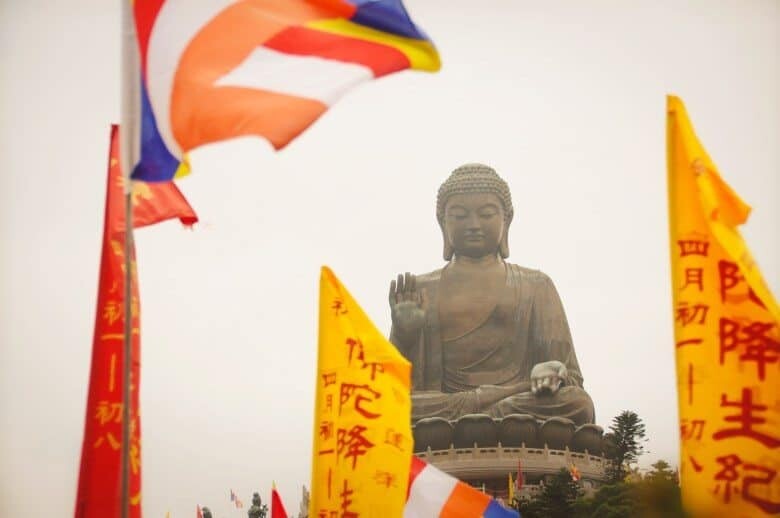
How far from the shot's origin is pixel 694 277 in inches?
329

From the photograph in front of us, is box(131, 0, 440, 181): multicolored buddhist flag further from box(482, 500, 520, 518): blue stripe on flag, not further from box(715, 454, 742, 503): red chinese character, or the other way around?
box(482, 500, 520, 518): blue stripe on flag

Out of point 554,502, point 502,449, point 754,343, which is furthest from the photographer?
point 502,449

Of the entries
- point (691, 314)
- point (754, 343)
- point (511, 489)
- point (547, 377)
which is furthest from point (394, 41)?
point (547, 377)

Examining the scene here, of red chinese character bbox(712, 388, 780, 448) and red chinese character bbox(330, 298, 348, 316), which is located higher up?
red chinese character bbox(330, 298, 348, 316)

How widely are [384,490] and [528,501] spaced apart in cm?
2472

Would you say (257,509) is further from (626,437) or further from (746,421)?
(746,421)

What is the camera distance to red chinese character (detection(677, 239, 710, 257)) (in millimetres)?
8406

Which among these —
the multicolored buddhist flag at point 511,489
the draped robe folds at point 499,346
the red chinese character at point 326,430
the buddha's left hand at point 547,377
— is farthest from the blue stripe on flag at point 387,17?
the draped robe folds at point 499,346

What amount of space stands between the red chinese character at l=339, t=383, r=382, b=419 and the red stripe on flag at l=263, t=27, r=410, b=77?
4.02 m

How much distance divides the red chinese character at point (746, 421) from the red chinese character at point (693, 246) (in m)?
0.95

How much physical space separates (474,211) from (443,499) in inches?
1128

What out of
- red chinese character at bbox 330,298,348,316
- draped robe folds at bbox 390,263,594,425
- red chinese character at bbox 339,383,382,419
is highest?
draped robe folds at bbox 390,263,594,425

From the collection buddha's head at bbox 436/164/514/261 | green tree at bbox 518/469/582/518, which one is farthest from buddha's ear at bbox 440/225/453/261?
green tree at bbox 518/469/582/518

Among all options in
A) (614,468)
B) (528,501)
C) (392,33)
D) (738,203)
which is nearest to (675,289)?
(738,203)
